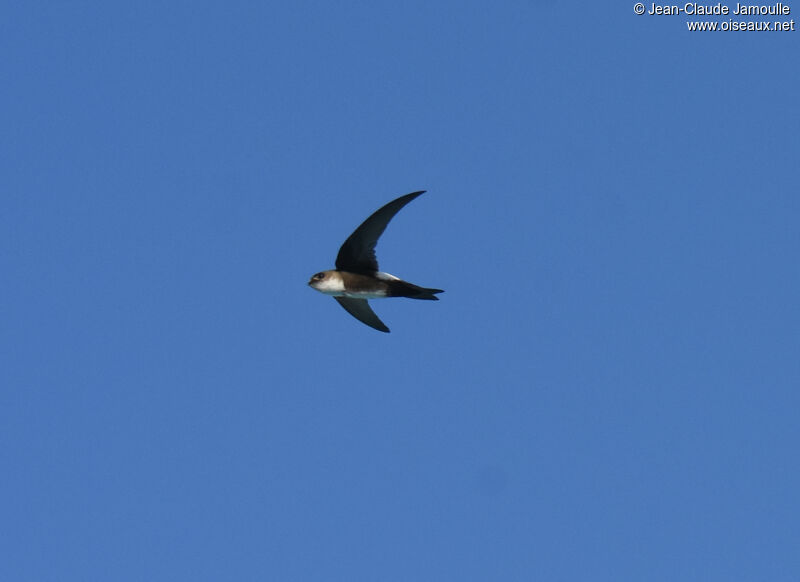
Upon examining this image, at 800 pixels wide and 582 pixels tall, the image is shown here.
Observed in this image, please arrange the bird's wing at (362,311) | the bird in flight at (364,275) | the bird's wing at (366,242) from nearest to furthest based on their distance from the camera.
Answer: the bird's wing at (366,242) → the bird in flight at (364,275) → the bird's wing at (362,311)

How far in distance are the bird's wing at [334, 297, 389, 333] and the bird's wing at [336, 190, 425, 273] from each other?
2033 millimetres

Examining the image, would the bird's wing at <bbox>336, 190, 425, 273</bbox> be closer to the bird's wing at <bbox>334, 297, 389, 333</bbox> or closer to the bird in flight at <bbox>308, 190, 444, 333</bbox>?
the bird in flight at <bbox>308, 190, 444, 333</bbox>

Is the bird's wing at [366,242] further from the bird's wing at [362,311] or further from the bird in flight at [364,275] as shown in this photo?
the bird's wing at [362,311]

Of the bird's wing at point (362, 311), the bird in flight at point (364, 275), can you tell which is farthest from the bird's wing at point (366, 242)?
the bird's wing at point (362, 311)

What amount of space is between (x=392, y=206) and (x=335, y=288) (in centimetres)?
259

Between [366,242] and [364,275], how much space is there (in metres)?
0.82

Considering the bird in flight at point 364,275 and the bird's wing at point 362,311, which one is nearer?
the bird in flight at point 364,275

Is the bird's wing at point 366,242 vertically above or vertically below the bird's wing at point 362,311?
above

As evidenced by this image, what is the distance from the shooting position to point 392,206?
112 ft

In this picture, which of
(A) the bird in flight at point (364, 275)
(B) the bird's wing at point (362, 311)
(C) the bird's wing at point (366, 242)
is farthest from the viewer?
(B) the bird's wing at point (362, 311)

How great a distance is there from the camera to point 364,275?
35.3 meters

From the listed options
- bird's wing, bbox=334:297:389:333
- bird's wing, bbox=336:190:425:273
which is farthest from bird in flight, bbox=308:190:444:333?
bird's wing, bbox=334:297:389:333

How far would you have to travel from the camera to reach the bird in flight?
34.7 metres

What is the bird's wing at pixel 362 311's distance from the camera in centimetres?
3744
